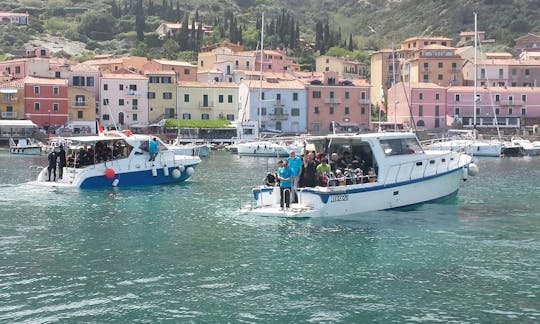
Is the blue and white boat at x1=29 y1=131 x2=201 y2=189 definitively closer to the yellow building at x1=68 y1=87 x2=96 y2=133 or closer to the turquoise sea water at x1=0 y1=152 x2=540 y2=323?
the turquoise sea water at x1=0 y1=152 x2=540 y2=323

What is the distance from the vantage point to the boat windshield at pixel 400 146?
2791 centimetres

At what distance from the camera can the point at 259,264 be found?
19.0m

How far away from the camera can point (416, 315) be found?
48.0 feet

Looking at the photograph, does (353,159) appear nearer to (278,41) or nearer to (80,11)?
(278,41)

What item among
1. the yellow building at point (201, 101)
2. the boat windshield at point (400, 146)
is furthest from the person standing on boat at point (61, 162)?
the yellow building at point (201, 101)

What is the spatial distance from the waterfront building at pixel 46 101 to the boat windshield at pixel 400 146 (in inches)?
2503

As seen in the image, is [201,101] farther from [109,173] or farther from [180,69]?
[109,173]

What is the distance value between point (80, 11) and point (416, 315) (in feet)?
562

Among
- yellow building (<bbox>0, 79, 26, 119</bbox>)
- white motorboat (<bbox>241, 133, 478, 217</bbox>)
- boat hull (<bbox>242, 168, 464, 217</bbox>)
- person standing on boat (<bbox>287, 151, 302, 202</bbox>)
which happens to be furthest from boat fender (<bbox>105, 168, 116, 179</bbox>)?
yellow building (<bbox>0, 79, 26, 119</bbox>)

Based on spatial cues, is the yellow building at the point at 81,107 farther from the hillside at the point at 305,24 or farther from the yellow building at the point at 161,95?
the hillside at the point at 305,24

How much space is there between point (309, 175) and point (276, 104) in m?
67.0

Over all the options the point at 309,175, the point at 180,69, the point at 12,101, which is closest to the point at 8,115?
the point at 12,101

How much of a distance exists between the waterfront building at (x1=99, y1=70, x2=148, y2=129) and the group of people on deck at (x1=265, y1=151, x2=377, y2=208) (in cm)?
6537

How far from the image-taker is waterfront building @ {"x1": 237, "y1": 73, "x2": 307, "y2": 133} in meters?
91.7
